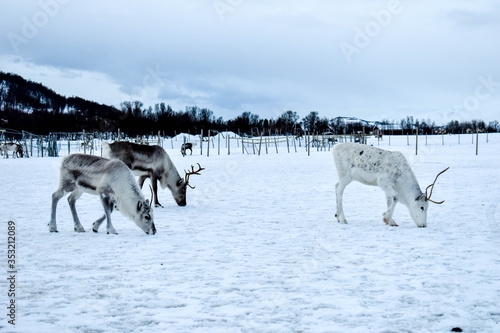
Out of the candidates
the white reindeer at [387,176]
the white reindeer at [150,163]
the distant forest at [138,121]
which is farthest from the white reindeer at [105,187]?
the distant forest at [138,121]

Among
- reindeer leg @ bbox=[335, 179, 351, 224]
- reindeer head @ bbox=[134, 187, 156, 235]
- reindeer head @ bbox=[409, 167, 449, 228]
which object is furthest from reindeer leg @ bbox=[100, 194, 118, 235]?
reindeer head @ bbox=[409, 167, 449, 228]

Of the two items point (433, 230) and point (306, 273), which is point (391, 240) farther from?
point (306, 273)

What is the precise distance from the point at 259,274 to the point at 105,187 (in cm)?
347

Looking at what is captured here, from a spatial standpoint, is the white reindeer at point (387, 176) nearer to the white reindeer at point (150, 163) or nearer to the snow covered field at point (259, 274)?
the snow covered field at point (259, 274)

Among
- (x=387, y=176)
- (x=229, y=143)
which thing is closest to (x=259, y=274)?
(x=387, y=176)

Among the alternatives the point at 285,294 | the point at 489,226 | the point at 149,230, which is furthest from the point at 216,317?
the point at 489,226

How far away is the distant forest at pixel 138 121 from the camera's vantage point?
3826 inches

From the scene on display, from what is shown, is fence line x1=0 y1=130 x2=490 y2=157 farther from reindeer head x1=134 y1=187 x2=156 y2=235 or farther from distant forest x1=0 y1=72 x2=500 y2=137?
reindeer head x1=134 y1=187 x2=156 y2=235

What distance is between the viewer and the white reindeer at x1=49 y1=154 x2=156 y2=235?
7.06 metres

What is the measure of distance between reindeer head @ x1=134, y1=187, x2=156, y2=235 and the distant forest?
2118 inches

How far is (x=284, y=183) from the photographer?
1614 centimetres

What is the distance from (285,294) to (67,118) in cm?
11763

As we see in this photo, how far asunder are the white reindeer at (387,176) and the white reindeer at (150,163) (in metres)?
3.85

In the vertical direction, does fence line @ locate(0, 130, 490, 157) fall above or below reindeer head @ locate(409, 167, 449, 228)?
above
